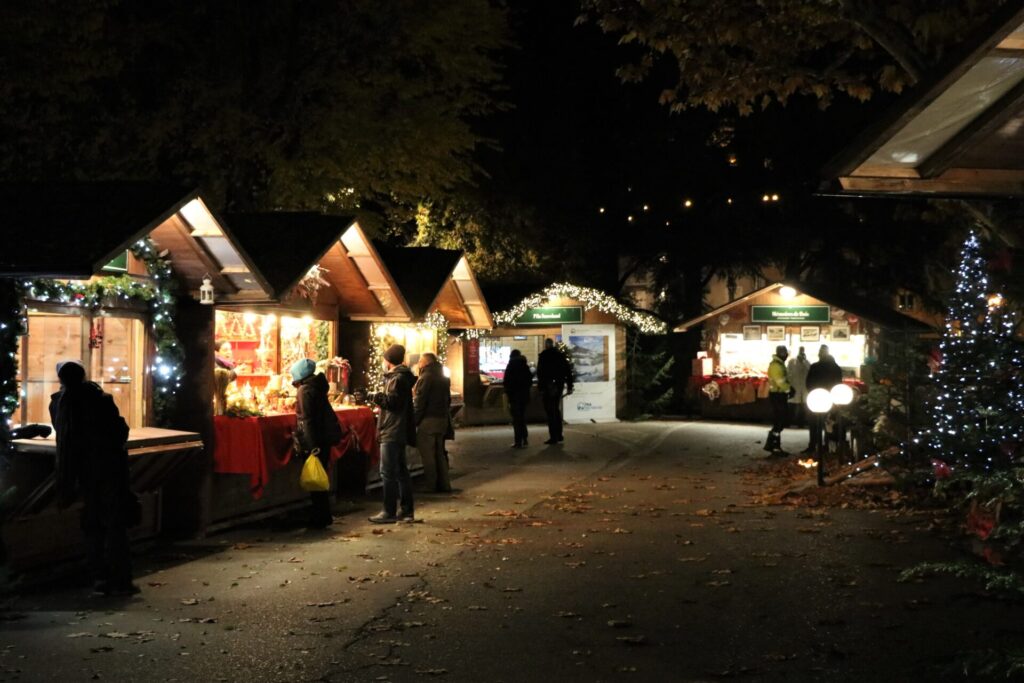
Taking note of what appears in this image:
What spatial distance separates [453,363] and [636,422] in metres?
6.08

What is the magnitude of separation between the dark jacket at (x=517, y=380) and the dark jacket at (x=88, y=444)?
13.3 metres

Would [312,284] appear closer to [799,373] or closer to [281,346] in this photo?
[281,346]

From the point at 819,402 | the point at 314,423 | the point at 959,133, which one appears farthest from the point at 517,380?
the point at 959,133

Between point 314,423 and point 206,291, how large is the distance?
1909mm

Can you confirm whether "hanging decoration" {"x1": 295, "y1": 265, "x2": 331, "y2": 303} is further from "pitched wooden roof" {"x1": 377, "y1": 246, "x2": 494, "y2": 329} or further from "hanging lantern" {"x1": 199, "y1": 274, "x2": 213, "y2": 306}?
"hanging lantern" {"x1": 199, "y1": 274, "x2": 213, "y2": 306}

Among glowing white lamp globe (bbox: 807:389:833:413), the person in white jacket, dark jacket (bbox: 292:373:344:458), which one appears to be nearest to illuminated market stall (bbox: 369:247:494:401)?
dark jacket (bbox: 292:373:344:458)

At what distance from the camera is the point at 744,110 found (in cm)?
1448

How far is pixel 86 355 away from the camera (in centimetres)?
1081

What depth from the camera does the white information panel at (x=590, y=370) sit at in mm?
28391

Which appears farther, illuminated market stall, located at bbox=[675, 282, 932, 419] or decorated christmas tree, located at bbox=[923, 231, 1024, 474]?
illuminated market stall, located at bbox=[675, 282, 932, 419]

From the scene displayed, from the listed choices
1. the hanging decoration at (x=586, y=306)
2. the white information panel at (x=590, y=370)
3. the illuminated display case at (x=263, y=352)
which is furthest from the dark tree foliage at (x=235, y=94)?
the white information panel at (x=590, y=370)

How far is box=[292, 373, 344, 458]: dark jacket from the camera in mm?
12617

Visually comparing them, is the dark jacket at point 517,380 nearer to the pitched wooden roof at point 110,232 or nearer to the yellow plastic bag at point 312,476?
the yellow plastic bag at point 312,476

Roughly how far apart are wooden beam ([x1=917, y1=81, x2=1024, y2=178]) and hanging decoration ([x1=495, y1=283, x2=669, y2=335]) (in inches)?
780
